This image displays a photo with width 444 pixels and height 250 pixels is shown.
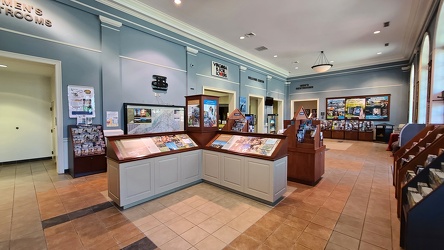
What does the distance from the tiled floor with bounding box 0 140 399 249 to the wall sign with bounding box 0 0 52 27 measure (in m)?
3.53

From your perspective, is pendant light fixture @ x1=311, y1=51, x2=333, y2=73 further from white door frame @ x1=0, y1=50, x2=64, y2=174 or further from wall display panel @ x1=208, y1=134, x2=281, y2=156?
white door frame @ x1=0, y1=50, x2=64, y2=174

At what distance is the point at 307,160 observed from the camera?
4.17m

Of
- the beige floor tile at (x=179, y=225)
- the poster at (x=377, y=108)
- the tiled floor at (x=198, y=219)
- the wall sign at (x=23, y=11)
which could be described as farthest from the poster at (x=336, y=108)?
the wall sign at (x=23, y=11)

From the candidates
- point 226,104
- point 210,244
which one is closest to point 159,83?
point 226,104

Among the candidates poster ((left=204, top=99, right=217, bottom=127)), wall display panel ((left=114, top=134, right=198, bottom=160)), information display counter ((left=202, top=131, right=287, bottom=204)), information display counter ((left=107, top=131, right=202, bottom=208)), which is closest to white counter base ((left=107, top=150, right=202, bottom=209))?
information display counter ((left=107, top=131, right=202, bottom=208))

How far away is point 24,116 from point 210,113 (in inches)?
237

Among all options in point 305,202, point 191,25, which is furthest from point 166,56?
point 305,202

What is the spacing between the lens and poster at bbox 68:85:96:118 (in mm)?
4594

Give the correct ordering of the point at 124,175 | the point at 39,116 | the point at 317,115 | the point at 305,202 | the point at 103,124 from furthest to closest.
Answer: the point at 317,115 → the point at 39,116 → the point at 103,124 → the point at 305,202 → the point at 124,175

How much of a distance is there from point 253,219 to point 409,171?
2.34 m

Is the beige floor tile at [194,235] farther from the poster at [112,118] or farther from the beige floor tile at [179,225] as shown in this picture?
the poster at [112,118]

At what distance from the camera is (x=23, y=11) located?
395cm

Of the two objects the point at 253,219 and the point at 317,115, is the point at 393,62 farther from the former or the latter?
the point at 253,219

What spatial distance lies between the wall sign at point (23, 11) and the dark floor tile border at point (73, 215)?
13.7 feet
